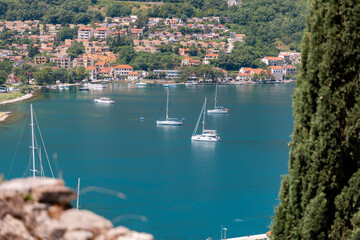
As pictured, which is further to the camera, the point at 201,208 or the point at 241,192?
the point at 241,192

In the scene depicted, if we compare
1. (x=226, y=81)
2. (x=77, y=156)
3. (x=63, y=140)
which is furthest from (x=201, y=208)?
(x=226, y=81)

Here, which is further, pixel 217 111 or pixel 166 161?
pixel 217 111

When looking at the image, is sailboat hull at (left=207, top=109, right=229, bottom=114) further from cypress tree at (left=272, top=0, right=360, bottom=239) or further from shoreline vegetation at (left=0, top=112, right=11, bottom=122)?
cypress tree at (left=272, top=0, right=360, bottom=239)

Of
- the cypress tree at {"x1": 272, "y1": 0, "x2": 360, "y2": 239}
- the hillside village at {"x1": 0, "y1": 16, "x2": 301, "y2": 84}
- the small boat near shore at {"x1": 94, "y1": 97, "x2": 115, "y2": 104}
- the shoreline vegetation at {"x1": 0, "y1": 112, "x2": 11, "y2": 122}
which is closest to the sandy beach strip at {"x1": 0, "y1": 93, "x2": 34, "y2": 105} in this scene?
the small boat near shore at {"x1": 94, "y1": 97, "x2": 115, "y2": 104}

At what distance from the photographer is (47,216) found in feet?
5.38

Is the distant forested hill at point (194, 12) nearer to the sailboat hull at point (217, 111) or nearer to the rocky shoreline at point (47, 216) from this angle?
the sailboat hull at point (217, 111)

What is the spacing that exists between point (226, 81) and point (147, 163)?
1654 inches

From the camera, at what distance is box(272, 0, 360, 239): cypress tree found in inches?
129

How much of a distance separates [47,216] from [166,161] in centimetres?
1824

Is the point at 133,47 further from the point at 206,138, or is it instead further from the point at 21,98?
the point at 206,138

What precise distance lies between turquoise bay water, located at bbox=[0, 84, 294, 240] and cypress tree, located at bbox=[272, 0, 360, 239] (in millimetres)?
5752

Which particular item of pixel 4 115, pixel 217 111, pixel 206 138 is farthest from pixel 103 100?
pixel 206 138

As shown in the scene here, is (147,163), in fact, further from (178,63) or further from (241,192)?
(178,63)

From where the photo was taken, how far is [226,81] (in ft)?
199
